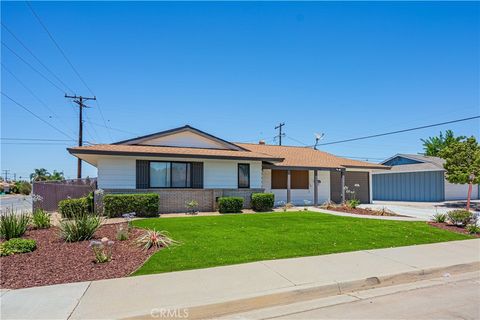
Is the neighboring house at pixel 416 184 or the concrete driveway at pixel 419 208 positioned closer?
the concrete driveway at pixel 419 208

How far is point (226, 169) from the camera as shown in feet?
57.6

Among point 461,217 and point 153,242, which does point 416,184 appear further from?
point 153,242

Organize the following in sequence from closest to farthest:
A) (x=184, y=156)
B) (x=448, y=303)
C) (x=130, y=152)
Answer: (x=448, y=303)
(x=130, y=152)
(x=184, y=156)

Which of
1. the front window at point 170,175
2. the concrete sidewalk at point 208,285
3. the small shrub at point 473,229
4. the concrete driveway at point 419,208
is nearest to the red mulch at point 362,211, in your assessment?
the concrete driveway at point 419,208

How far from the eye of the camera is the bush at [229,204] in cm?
1582

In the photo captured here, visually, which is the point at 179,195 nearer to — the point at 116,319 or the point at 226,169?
the point at 226,169

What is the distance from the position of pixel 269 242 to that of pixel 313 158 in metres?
15.2

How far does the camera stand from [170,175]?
54.2ft

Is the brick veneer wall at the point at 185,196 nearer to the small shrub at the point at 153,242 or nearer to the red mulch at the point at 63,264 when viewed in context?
the red mulch at the point at 63,264

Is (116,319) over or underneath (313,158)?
underneath

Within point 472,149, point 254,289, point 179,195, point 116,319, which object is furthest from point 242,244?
point 472,149

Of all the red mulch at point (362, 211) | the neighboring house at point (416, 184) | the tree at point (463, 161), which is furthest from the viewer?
the neighboring house at point (416, 184)

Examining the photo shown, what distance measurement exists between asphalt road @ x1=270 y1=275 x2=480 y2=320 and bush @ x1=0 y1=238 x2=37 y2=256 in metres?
6.07

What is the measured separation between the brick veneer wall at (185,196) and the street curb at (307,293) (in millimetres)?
11434
